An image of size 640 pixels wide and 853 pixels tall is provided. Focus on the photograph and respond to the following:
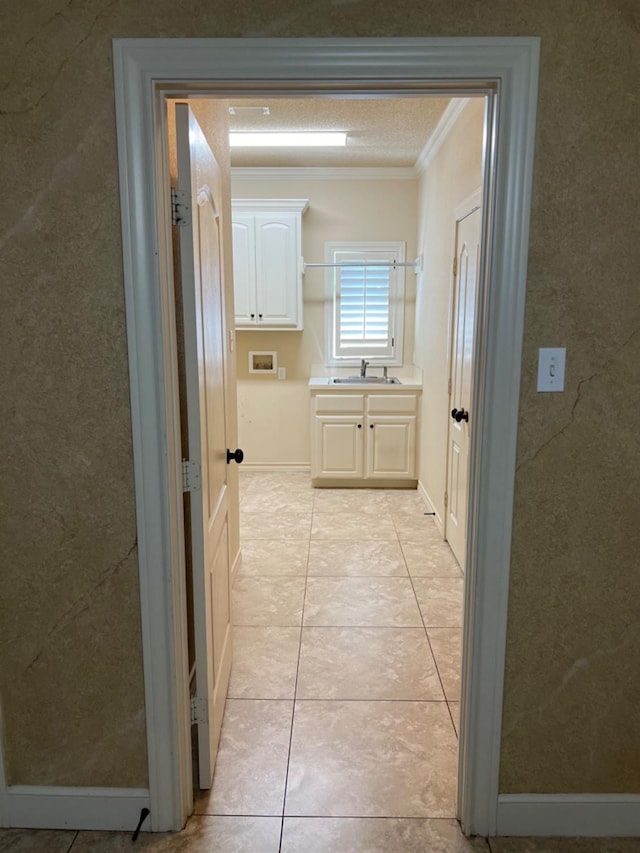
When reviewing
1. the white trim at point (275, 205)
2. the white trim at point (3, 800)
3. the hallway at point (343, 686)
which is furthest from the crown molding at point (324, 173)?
the white trim at point (3, 800)

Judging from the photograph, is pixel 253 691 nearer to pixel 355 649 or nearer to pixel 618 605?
pixel 355 649

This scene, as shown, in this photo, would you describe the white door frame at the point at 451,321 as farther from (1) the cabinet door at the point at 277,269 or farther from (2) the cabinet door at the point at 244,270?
(2) the cabinet door at the point at 244,270

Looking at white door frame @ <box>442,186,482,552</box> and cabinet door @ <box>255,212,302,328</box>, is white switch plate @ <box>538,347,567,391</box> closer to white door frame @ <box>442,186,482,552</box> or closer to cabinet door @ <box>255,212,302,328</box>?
white door frame @ <box>442,186,482,552</box>

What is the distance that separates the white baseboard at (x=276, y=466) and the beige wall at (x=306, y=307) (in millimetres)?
21

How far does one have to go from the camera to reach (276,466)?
577 centimetres

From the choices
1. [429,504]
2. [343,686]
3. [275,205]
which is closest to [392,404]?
[429,504]

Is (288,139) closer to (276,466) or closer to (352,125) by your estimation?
(352,125)

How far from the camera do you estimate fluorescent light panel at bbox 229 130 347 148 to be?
4.32m

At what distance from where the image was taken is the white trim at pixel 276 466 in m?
5.76

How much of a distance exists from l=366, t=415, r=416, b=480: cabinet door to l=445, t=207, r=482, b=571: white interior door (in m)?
1.13

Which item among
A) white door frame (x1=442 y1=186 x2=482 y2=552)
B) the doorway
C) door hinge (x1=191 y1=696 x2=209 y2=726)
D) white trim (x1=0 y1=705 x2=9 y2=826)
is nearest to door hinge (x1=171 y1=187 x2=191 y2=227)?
the doorway

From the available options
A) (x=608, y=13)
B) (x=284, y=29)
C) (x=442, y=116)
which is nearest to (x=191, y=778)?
(x=284, y=29)

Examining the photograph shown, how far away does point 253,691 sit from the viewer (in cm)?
242

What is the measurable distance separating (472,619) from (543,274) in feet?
3.07
